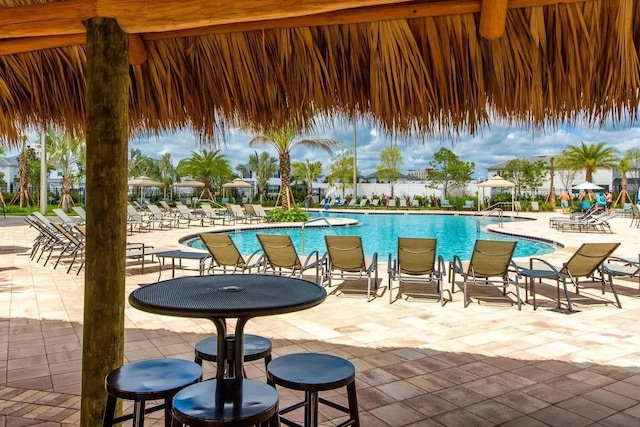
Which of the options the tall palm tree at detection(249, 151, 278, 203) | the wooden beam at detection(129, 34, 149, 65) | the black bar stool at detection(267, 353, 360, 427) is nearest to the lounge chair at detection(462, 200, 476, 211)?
the tall palm tree at detection(249, 151, 278, 203)

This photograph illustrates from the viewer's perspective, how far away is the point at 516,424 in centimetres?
265

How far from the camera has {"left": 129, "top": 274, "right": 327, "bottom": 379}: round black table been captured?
1.79 metres

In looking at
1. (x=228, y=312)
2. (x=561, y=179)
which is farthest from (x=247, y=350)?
(x=561, y=179)

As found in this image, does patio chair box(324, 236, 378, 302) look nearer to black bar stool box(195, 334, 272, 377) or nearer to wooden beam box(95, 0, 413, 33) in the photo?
black bar stool box(195, 334, 272, 377)

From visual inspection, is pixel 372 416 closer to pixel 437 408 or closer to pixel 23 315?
pixel 437 408

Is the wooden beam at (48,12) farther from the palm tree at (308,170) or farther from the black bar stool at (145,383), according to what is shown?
the palm tree at (308,170)

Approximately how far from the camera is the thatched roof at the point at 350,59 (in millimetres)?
2279

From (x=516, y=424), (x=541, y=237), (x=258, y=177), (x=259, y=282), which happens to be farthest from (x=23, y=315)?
(x=258, y=177)

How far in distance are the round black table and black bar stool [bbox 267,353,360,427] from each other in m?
0.23

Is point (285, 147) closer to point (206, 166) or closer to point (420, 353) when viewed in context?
point (420, 353)

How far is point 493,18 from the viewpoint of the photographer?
7.30ft

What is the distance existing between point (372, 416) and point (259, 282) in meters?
1.10

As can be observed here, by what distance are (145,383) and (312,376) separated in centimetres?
68

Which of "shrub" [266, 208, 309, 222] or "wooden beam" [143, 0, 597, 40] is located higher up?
"wooden beam" [143, 0, 597, 40]
